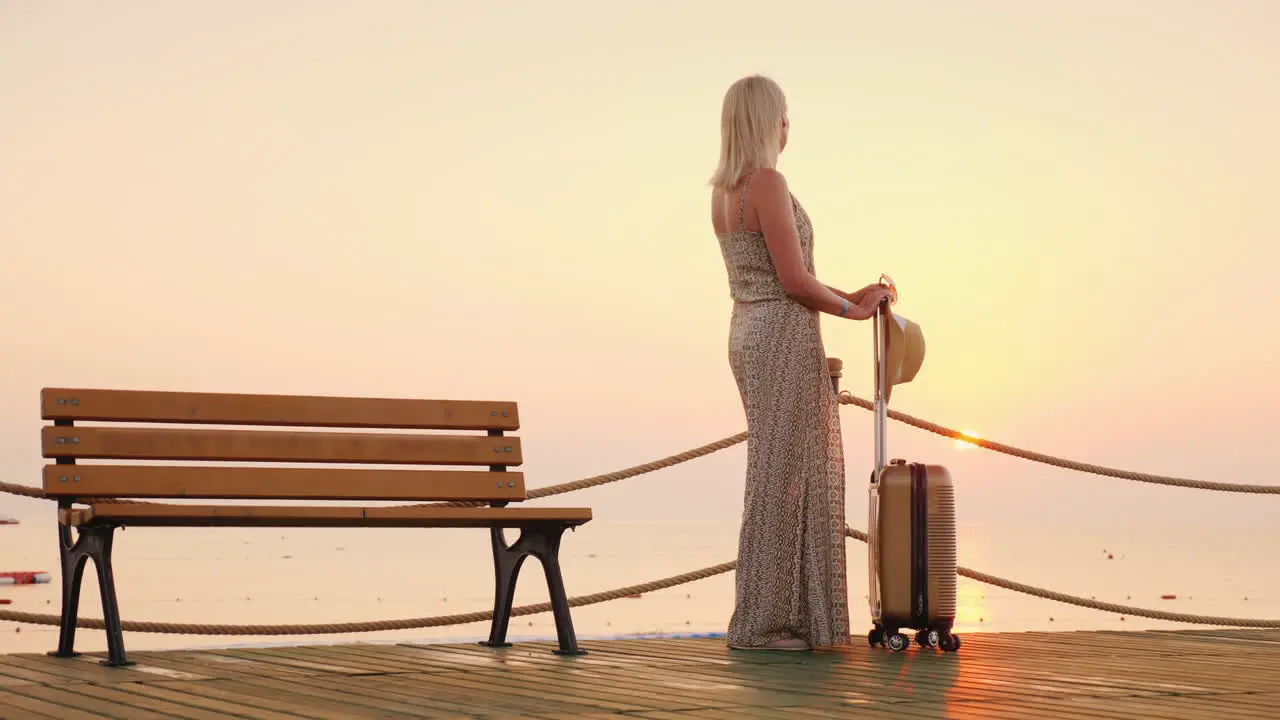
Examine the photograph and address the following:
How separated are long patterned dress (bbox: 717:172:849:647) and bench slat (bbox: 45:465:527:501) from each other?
0.88m

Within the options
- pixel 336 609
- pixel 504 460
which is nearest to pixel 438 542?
pixel 336 609

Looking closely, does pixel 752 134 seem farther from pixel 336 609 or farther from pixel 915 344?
pixel 336 609

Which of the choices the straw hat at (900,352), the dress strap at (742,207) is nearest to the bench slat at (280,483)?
the dress strap at (742,207)

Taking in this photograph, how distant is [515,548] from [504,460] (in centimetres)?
34

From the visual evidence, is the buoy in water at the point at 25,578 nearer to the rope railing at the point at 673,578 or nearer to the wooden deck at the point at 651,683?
the rope railing at the point at 673,578

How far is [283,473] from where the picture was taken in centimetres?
594

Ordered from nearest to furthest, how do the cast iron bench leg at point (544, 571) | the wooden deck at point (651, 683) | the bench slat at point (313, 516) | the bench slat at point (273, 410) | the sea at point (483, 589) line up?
the wooden deck at point (651, 683)
the bench slat at point (313, 516)
the bench slat at point (273, 410)
the cast iron bench leg at point (544, 571)
the sea at point (483, 589)

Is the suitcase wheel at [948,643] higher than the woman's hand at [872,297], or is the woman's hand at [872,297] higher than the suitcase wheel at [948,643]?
the woman's hand at [872,297]

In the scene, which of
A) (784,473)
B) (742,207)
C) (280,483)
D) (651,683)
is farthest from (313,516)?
(742,207)

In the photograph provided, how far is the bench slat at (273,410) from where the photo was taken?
18.8ft

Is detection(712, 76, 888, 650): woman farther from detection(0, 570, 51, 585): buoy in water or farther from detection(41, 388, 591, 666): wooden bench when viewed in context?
detection(0, 570, 51, 585): buoy in water

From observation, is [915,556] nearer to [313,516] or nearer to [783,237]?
[783,237]

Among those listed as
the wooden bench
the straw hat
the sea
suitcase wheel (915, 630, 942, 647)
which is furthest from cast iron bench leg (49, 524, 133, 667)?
the sea

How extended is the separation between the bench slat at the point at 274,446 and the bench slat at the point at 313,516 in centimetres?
32
